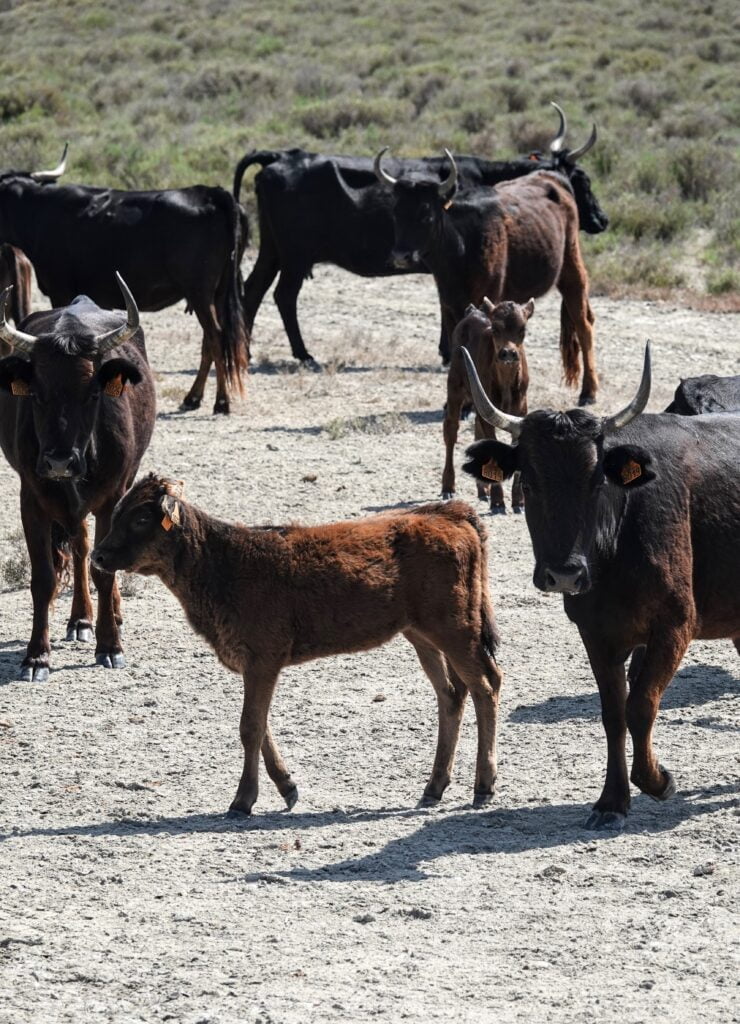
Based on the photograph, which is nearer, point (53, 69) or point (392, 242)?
point (392, 242)

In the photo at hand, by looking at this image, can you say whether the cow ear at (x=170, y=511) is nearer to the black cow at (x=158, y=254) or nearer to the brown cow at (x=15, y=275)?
the brown cow at (x=15, y=275)

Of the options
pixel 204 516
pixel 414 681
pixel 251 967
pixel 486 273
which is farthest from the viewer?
pixel 486 273

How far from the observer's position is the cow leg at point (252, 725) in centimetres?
764

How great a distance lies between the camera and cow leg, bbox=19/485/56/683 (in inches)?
393

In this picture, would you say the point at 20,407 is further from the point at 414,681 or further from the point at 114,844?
the point at 114,844

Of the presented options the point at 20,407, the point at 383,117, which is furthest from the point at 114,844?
the point at 383,117

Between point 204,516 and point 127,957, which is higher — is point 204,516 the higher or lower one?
the higher one

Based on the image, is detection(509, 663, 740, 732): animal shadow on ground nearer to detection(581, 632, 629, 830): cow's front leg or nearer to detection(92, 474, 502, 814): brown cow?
detection(92, 474, 502, 814): brown cow

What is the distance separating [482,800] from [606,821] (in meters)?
0.61

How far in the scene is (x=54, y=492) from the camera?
10117 millimetres

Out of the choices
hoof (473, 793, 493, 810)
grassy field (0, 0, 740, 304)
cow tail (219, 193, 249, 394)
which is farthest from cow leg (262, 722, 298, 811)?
grassy field (0, 0, 740, 304)

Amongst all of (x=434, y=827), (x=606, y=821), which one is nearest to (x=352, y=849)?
(x=434, y=827)

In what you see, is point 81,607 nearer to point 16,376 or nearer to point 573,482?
point 16,376

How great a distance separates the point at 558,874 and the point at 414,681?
289 cm
